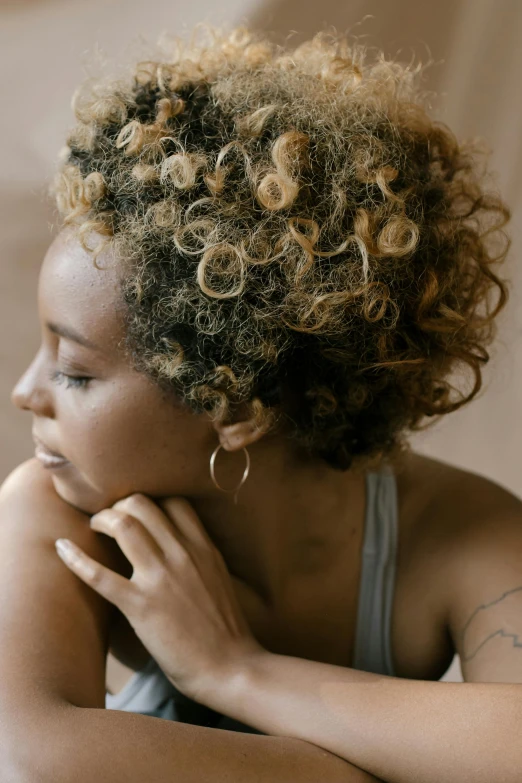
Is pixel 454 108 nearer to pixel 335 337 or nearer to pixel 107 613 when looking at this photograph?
pixel 335 337

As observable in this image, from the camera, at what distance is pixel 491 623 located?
3.51 feet

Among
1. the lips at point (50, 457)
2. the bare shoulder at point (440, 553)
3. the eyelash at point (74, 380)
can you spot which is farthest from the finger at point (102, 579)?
the bare shoulder at point (440, 553)

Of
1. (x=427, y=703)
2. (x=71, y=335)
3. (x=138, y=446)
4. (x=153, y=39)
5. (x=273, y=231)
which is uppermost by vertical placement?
(x=153, y=39)

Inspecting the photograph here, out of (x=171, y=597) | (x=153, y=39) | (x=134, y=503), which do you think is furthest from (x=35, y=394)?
(x=153, y=39)

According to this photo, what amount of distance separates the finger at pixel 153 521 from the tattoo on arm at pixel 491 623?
0.36 m

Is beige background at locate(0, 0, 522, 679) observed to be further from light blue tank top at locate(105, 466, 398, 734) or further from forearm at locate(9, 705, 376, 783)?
forearm at locate(9, 705, 376, 783)

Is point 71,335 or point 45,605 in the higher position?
point 71,335

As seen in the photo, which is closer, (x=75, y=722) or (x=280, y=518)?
(x=75, y=722)

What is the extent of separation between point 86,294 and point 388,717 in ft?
1.81

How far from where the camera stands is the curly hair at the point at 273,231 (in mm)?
932

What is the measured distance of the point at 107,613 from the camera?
1123 millimetres

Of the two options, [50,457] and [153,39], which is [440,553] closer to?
[50,457]

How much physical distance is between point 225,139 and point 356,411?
356 millimetres

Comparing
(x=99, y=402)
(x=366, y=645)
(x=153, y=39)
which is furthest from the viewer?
(x=153, y=39)
